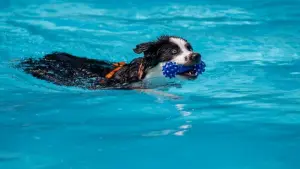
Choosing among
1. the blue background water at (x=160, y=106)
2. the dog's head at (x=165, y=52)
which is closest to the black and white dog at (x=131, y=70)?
the dog's head at (x=165, y=52)

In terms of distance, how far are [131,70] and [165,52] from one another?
0.54m

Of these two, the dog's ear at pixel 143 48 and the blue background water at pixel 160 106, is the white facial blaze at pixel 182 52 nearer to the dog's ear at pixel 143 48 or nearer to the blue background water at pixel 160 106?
the dog's ear at pixel 143 48

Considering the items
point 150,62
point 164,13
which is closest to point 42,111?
point 150,62

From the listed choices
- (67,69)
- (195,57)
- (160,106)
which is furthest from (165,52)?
(67,69)

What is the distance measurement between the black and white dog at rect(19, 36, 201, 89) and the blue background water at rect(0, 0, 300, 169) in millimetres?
241

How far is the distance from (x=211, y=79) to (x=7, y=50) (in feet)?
11.5

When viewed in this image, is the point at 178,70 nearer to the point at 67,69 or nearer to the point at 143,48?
the point at 143,48

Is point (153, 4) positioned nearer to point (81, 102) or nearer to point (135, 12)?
point (135, 12)

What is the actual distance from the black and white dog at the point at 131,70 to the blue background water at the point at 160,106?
9.5 inches

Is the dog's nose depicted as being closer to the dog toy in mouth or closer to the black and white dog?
the black and white dog

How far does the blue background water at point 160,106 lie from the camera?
4.49m

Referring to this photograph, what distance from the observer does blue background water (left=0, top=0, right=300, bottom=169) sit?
4492 mm

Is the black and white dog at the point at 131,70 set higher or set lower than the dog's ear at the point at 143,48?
lower

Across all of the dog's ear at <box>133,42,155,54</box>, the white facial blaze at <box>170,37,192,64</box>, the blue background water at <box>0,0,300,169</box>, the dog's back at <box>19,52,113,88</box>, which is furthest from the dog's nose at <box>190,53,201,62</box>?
the dog's back at <box>19,52,113,88</box>
